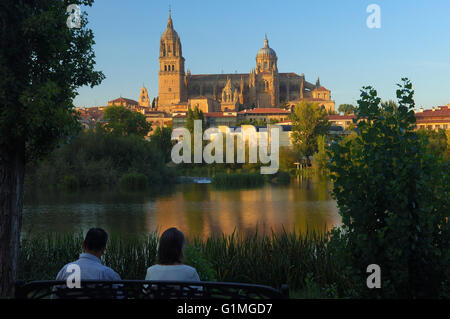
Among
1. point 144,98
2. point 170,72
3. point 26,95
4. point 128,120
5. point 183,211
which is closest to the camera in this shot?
point 26,95

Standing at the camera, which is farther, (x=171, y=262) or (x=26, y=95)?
(x=26, y=95)

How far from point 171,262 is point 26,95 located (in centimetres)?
255

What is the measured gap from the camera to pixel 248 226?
14.9m

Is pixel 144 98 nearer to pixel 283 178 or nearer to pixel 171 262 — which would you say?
pixel 283 178

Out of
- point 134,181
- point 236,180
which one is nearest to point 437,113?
point 236,180

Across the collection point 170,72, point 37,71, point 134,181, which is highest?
point 170,72

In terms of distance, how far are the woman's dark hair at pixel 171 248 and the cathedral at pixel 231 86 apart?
373 feet

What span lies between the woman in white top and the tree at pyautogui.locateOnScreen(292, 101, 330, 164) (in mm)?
50817

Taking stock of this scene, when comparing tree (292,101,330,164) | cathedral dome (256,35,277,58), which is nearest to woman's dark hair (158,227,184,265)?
tree (292,101,330,164)

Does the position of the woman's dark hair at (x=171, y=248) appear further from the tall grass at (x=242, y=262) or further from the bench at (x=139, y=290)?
the tall grass at (x=242, y=262)

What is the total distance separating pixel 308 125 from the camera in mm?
55875

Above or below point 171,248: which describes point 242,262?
below
